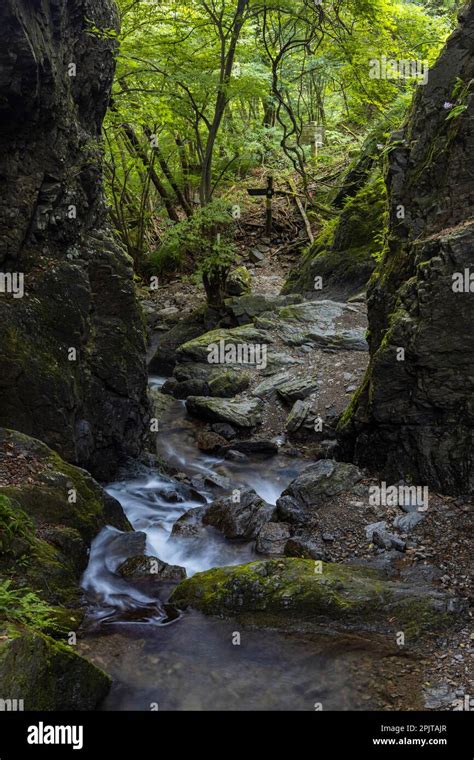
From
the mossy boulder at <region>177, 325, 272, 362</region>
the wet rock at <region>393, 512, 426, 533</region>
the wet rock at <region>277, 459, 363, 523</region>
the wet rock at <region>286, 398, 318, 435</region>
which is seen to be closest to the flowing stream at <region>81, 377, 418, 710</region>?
the wet rock at <region>277, 459, 363, 523</region>

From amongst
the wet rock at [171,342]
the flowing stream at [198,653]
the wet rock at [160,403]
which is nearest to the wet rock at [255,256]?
the wet rock at [171,342]

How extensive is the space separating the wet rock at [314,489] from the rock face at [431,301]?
473 mm

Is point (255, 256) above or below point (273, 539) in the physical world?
above

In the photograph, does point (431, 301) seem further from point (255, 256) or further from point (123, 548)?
point (255, 256)

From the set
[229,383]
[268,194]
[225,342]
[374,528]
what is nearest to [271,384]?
[229,383]

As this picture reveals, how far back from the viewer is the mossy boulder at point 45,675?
4.07 m

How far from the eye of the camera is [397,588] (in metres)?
6.43

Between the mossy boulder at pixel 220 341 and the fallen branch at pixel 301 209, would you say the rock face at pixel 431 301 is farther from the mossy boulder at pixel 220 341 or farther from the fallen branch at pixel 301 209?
the fallen branch at pixel 301 209

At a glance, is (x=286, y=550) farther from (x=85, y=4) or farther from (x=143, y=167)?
(x=143, y=167)

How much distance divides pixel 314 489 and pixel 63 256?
18.7ft

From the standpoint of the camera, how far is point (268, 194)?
24.1 meters

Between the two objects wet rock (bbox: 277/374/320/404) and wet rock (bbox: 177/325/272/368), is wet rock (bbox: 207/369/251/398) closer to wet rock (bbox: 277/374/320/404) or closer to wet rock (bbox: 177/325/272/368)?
wet rock (bbox: 177/325/272/368)

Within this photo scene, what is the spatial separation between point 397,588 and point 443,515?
1.56 m

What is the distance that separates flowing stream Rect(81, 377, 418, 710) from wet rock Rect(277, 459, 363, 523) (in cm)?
85
